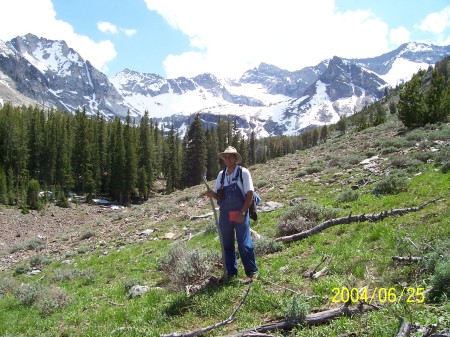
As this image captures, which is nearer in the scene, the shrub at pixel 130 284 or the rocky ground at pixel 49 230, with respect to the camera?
the shrub at pixel 130 284

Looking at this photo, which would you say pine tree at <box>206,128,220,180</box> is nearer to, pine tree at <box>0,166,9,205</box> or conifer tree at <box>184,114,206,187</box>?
conifer tree at <box>184,114,206,187</box>

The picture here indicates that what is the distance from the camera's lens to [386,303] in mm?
5582

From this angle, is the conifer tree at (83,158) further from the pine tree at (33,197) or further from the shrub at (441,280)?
the shrub at (441,280)

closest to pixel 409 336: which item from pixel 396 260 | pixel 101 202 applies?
pixel 396 260

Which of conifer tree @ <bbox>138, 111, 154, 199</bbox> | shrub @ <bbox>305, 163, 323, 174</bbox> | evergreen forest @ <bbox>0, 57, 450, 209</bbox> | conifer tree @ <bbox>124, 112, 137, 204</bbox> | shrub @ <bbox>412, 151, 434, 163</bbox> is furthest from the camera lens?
conifer tree @ <bbox>138, 111, 154, 199</bbox>

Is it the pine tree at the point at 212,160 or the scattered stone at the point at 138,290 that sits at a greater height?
the pine tree at the point at 212,160

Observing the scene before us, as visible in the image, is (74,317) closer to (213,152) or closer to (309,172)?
(309,172)

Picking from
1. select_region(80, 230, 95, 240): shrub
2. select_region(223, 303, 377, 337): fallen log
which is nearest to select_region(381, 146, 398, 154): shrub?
select_region(223, 303, 377, 337): fallen log

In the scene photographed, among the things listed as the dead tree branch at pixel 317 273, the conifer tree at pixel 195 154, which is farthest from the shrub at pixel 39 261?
the conifer tree at pixel 195 154
